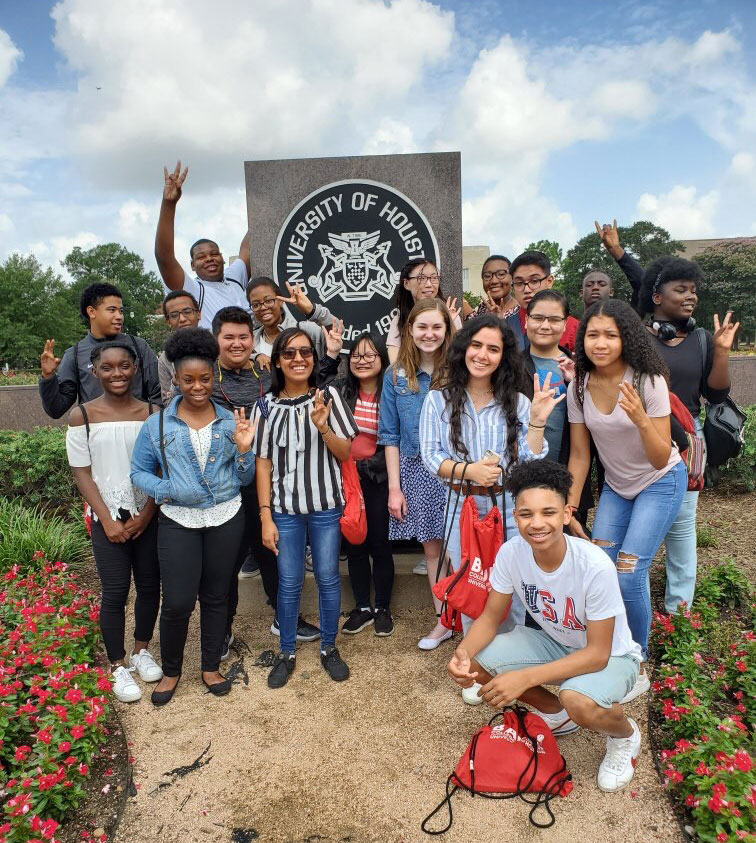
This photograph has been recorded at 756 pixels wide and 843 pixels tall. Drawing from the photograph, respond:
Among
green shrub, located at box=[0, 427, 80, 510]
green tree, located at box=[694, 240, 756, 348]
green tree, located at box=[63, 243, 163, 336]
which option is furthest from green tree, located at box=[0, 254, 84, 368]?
green tree, located at box=[694, 240, 756, 348]

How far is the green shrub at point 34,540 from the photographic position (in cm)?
436

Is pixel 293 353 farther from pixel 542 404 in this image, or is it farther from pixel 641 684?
pixel 641 684

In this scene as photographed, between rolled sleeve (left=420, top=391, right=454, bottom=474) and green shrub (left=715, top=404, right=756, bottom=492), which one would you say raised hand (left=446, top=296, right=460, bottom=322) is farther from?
green shrub (left=715, top=404, right=756, bottom=492)

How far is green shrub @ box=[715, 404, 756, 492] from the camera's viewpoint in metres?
5.49

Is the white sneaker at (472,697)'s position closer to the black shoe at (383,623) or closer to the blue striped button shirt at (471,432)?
the black shoe at (383,623)

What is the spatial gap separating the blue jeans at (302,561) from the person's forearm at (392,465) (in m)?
0.36

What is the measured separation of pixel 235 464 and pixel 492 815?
6.05ft

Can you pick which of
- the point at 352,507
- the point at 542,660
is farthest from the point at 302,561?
the point at 542,660

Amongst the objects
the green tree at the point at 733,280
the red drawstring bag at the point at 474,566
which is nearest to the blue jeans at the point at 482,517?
the red drawstring bag at the point at 474,566

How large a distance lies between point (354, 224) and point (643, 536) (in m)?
2.83

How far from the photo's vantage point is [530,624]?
284 cm

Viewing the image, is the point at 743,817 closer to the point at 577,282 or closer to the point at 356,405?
the point at 356,405

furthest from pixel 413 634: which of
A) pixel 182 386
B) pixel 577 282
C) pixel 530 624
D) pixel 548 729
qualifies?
pixel 577 282

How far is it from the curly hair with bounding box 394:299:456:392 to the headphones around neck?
105cm
